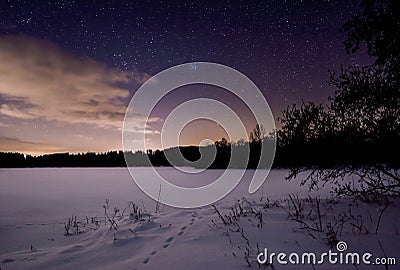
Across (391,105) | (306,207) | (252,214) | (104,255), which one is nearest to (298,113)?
(391,105)

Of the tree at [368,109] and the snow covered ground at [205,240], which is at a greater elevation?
the tree at [368,109]

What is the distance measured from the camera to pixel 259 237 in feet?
15.3

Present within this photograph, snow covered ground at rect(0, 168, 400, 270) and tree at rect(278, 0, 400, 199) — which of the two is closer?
snow covered ground at rect(0, 168, 400, 270)

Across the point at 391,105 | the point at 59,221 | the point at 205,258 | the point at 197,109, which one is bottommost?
the point at 59,221

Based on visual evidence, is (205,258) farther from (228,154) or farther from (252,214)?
(228,154)

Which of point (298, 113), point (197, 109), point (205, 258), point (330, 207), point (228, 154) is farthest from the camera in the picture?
point (228, 154)

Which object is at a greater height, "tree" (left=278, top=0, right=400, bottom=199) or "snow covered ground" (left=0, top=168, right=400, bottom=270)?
"tree" (left=278, top=0, right=400, bottom=199)

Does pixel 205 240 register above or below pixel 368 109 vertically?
below

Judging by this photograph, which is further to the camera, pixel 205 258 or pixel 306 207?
pixel 306 207

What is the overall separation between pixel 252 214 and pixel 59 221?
6.52 m

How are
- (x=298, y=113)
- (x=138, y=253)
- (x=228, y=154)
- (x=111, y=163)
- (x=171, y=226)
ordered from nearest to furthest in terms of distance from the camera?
(x=138, y=253)
(x=171, y=226)
(x=298, y=113)
(x=228, y=154)
(x=111, y=163)

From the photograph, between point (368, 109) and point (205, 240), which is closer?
point (205, 240)

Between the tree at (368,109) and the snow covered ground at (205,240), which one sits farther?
the tree at (368,109)

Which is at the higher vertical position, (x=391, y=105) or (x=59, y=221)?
(x=391, y=105)
